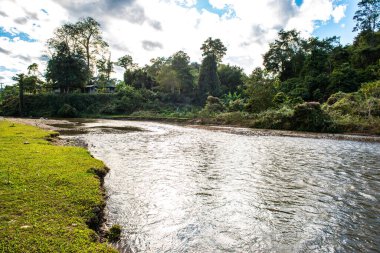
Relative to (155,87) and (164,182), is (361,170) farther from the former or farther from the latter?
(155,87)

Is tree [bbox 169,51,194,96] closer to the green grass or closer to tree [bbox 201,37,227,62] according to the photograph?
tree [bbox 201,37,227,62]

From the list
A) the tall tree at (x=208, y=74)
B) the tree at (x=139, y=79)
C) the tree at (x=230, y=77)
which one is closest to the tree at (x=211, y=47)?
the tall tree at (x=208, y=74)

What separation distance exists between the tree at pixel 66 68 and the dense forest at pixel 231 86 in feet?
0.73

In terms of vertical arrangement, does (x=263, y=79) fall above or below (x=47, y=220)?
above

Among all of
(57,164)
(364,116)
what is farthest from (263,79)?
(57,164)

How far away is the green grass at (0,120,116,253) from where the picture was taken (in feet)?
12.8

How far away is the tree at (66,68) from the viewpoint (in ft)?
189

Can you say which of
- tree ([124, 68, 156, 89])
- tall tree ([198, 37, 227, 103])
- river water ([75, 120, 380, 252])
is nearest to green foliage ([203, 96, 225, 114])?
tall tree ([198, 37, 227, 103])

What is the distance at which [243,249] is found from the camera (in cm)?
466

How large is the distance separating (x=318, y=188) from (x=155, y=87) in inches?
2654

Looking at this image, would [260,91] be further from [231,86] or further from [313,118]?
[231,86]

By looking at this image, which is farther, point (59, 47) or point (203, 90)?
point (203, 90)

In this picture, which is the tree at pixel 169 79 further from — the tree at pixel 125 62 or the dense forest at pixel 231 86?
the tree at pixel 125 62

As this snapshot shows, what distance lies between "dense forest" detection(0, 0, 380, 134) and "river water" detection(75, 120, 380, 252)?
18.1 metres
